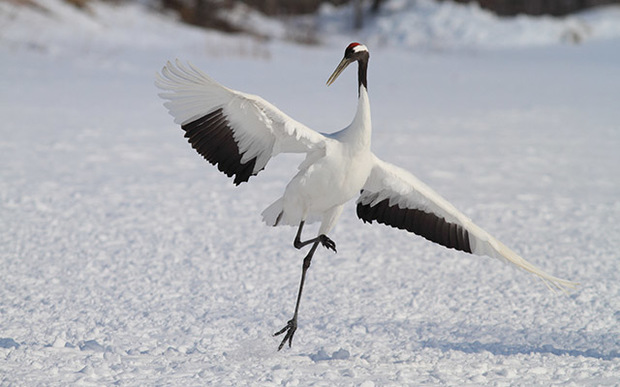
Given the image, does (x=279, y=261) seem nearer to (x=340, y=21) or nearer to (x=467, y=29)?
(x=467, y=29)

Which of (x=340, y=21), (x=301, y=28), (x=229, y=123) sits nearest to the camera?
(x=229, y=123)

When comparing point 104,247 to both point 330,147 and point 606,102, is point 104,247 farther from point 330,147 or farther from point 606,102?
point 606,102

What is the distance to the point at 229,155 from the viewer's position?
3.65 meters

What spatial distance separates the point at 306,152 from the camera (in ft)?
11.6

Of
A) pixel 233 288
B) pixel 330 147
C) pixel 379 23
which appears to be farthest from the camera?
pixel 379 23

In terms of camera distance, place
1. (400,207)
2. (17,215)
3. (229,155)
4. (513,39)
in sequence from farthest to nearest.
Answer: (513,39) < (17,215) < (400,207) < (229,155)

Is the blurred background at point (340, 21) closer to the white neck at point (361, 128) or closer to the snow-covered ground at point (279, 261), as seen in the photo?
the snow-covered ground at point (279, 261)

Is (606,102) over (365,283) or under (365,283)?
over

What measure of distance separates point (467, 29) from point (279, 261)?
897 inches

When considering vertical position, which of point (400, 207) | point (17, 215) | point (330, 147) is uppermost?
point (330, 147)

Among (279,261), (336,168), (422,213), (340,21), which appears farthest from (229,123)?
(340,21)

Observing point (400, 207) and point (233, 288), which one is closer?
point (400, 207)

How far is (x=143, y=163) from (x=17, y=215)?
6.41 feet

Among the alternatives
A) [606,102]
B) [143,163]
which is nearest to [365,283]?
[143,163]
